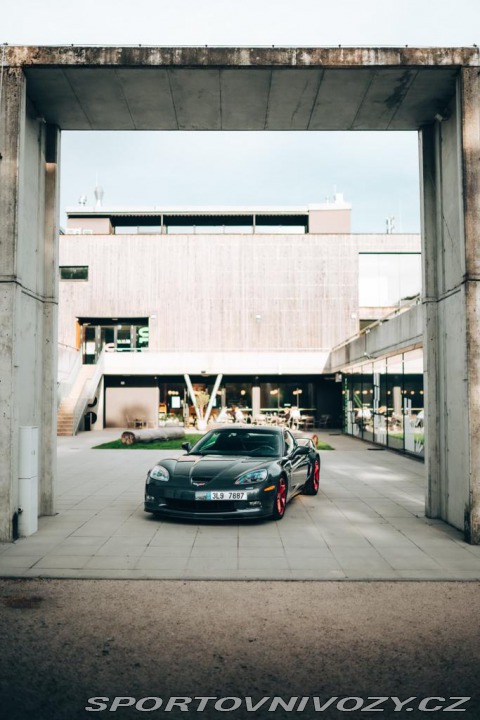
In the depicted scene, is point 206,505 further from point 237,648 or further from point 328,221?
point 328,221

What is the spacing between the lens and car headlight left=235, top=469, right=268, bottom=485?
24.9ft

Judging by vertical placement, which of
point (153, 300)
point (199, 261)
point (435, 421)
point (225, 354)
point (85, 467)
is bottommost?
point (85, 467)

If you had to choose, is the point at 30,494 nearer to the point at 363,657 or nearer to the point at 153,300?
the point at 363,657

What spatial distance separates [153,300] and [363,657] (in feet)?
108

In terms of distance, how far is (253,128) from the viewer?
876 cm

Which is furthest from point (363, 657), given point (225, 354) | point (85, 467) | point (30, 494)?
Result: point (225, 354)

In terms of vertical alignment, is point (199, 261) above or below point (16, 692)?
above

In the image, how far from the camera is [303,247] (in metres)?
35.8

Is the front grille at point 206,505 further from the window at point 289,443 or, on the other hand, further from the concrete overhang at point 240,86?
the concrete overhang at point 240,86

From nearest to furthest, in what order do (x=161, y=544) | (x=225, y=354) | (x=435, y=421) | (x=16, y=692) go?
(x=16, y=692), (x=161, y=544), (x=435, y=421), (x=225, y=354)

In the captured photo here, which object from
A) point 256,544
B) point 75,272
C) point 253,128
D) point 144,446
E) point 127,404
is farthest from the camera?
point 75,272

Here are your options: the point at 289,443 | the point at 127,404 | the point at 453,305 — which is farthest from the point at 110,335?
the point at 453,305

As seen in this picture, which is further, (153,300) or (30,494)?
(153,300)

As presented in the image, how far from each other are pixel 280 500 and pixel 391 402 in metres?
13.2
